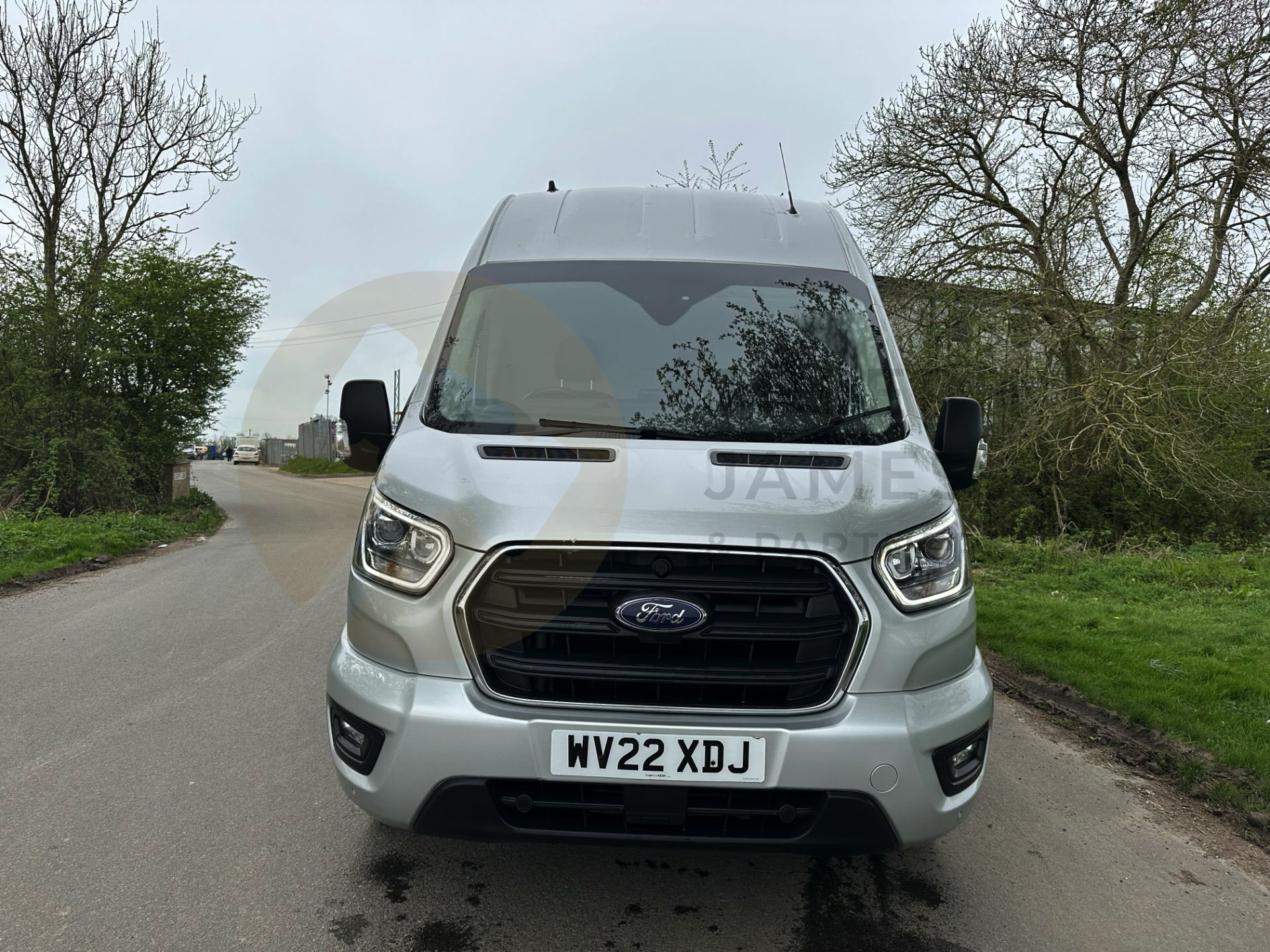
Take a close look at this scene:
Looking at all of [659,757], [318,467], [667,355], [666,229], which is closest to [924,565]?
[659,757]

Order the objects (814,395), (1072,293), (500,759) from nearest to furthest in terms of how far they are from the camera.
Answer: (500,759), (814,395), (1072,293)

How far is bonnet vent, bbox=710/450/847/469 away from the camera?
2.58 meters

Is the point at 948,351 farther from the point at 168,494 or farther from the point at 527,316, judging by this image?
the point at 168,494

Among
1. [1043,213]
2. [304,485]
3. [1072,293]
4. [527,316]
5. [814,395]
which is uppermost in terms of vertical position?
[1043,213]

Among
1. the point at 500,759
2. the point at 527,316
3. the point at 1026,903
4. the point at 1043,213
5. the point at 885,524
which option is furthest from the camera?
the point at 1043,213

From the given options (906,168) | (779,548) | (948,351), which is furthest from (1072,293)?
(779,548)

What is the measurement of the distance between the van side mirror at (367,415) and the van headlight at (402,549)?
79cm

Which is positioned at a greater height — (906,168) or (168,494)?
(906,168)

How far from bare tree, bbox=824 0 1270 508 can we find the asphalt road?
9278 millimetres

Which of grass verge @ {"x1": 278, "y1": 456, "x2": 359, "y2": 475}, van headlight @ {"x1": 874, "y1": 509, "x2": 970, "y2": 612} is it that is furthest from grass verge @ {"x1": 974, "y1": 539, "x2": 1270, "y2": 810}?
grass verge @ {"x1": 278, "y1": 456, "x2": 359, "y2": 475}

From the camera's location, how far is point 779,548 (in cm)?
235

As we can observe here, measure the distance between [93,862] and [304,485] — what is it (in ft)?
99.9

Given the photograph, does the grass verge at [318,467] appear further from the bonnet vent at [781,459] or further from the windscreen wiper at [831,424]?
the bonnet vent at [781,459]

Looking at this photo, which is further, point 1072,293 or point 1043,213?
point 1043,213
